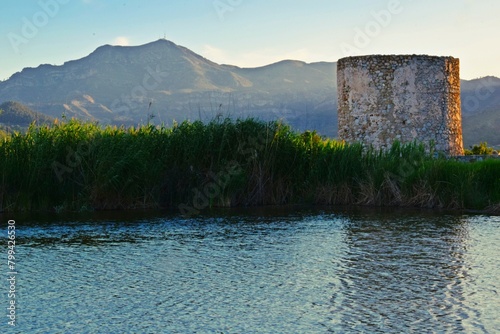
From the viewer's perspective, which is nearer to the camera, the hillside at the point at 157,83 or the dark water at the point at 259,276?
the dark water at the point at 259,276

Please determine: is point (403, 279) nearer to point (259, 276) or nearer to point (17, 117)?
point (259, 276)

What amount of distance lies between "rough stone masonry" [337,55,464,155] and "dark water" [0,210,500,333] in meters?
8.10

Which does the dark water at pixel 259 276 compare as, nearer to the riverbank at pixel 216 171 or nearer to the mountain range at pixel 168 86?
the riverbank at pixel 216 171

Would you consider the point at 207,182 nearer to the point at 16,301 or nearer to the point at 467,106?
the point at 16,301

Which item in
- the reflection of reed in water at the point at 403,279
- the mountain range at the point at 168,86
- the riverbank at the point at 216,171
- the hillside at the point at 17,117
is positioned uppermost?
the mountain range at the point at 168,86

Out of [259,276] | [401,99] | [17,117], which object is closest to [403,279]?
[259,276]

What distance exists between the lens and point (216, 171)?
44.5ft

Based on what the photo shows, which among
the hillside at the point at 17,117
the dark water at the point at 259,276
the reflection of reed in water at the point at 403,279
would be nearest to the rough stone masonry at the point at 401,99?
the dark water at the point at 259,276

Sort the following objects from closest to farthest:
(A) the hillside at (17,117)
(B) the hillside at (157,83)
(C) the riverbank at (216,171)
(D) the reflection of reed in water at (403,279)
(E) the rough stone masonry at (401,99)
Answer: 1. (D) the reflection of reed in water at (403,279)
2. (C) the riverbank at (216,171)
3. (E) the rough stone masonry at (401,99)
4. (A) the hillside at (17,117)
5. (B) the hillside at (157,83)

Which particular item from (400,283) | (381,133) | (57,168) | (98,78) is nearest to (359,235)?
(400,283)

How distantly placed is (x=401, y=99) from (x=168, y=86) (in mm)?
116382

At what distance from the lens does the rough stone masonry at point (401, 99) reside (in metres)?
18.9

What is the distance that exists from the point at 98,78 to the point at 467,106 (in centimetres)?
8619

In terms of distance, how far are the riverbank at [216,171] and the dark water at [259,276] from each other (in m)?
1.66
